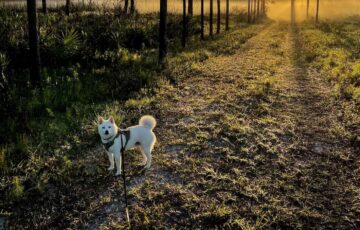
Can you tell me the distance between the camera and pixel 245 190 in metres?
6.19

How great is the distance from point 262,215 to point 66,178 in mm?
3293

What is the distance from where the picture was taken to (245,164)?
23.5 feet

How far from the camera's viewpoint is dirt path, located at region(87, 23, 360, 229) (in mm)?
5512

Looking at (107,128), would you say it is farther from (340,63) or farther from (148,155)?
(340,63)

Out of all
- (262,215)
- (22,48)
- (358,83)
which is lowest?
(262,215)

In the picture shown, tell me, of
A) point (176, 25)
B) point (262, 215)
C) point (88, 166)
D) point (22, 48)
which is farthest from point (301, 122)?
point (176, 25)

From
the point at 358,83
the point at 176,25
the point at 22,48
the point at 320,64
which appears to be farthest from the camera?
the point at 176,25

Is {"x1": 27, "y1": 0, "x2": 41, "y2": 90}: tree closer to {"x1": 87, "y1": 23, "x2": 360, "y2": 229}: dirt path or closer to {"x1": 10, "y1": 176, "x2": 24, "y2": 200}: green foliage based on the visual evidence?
{"x1": 87, "y1": 23, "x2": 360, "y2": 229}: dirt path

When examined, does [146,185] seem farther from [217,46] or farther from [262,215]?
[217,46]

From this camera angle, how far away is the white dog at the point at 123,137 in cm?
589

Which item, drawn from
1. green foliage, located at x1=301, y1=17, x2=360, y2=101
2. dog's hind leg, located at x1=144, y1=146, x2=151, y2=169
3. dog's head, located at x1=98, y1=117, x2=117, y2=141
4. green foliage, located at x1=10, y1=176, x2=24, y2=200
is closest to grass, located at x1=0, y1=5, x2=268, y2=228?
green foliage, located at x1=10, y1=176, x2=24, y2=200

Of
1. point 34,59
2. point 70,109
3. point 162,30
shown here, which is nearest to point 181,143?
point 70,109

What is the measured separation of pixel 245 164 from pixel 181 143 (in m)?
1.57

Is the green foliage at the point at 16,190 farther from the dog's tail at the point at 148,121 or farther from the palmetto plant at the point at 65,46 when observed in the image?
the palmetto plant at the point at 65,46
